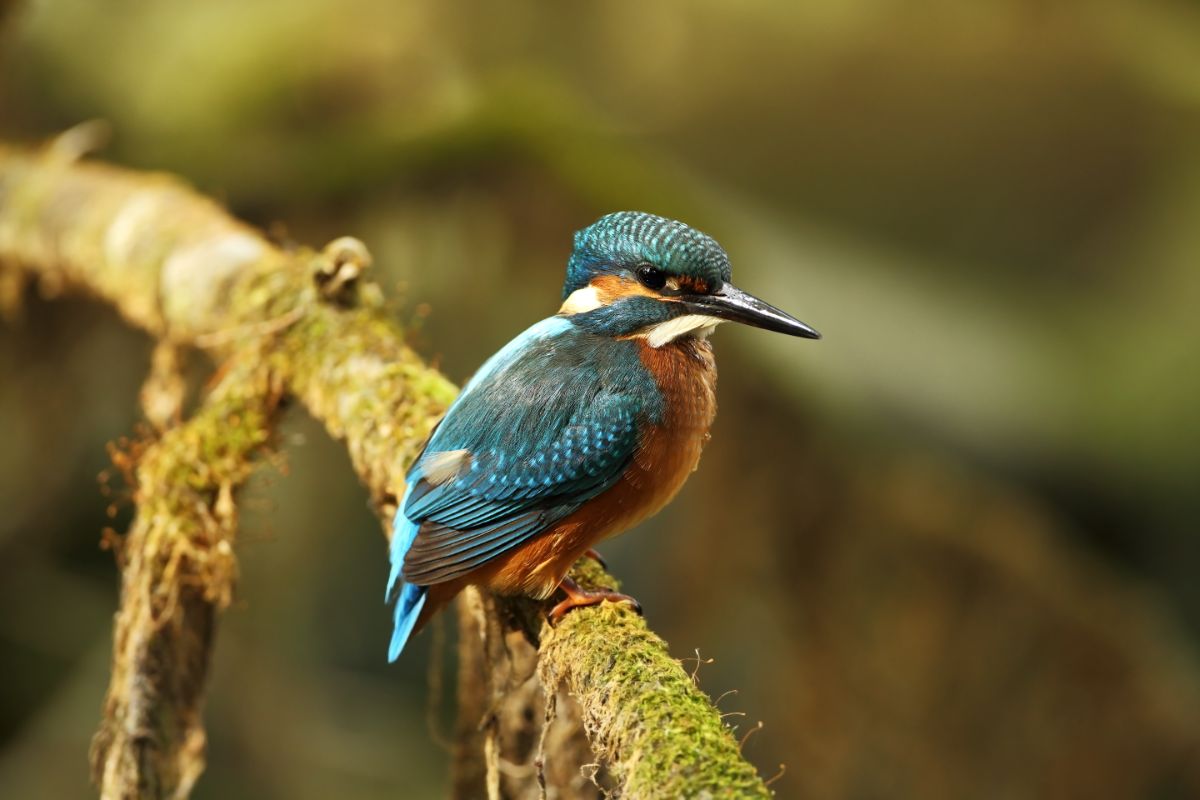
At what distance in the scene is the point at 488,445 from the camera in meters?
2.18

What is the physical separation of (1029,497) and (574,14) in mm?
3046

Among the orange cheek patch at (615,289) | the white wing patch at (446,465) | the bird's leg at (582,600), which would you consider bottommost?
the bird's leg at (582,600)

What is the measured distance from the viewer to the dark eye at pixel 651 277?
2289 millimetres

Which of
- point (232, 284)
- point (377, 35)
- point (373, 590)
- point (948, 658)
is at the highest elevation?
point (377, 35)

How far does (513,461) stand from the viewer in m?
2.17

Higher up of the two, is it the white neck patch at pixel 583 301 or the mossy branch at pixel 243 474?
the white neck patch at pixel 583 301

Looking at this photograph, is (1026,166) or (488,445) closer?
(488,445)

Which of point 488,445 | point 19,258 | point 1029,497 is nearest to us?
point 488,445

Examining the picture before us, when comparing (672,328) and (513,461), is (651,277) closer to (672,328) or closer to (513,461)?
(672,328)

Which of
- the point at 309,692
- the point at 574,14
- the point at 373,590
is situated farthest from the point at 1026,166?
the point at 309,692

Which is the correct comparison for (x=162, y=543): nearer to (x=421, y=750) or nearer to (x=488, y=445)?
(x=488, y=445)

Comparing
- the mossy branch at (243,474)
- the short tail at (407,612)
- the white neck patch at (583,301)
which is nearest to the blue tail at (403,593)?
the short tail at (407,612)

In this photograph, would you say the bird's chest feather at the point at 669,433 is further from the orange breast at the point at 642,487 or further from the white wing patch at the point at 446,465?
the white wing patch at the point at 446,465

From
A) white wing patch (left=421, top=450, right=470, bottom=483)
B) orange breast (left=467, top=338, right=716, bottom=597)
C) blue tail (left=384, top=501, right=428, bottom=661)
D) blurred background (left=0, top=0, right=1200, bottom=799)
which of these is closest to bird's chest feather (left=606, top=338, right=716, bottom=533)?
orange breast (left=467, top=338, right=716, bottom=597)
